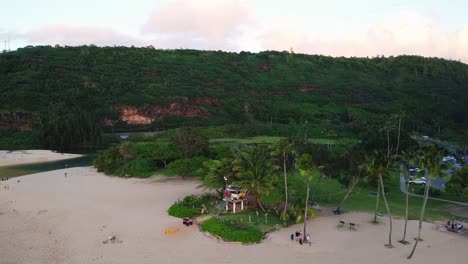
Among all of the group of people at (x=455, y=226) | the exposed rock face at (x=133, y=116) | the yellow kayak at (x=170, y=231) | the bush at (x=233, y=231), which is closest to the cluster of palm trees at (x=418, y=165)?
the group of people at (x=455, y=226)

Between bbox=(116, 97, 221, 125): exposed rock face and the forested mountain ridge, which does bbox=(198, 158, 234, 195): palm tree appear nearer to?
the forested mountain ridge

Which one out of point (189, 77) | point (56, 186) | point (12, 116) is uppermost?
point (189, 77)

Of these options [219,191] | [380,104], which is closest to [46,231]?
[219,191]

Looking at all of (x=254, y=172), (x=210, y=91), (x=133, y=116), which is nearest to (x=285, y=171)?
(x=254, y=172)

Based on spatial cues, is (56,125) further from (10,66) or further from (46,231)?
(46,231)

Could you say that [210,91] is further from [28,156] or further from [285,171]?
[285,171]

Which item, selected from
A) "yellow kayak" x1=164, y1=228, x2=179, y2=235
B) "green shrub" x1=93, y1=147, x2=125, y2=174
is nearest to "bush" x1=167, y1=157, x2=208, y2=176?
"green shrub" x1=93, y1=147, x2=125, y2=174
